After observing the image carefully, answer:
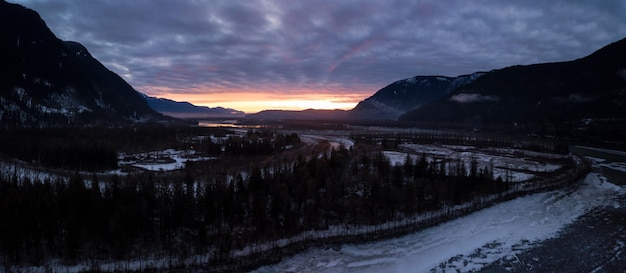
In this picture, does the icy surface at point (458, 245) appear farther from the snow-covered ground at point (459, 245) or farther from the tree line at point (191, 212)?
the tree line at point (191, 212)

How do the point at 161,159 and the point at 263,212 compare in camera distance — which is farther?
the point at 161,159

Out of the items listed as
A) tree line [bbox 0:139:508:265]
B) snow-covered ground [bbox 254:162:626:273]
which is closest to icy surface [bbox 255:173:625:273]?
snow-covered ground [bbox 254:162:626:273]

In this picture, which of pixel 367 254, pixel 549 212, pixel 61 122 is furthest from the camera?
pixel 61 122

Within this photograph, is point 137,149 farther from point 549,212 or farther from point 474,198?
point 549,212

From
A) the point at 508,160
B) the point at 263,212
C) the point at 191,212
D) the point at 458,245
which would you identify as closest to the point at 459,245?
the point at 458,245

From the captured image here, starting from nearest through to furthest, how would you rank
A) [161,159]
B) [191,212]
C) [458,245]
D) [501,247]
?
[501,247] < [458,245] < [191,212] < [161,159]

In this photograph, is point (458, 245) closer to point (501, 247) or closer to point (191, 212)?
point (501, 247)

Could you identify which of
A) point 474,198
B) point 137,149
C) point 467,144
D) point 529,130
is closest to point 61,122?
point 137,149

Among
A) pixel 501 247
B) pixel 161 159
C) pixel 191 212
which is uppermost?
pixel 191 212
